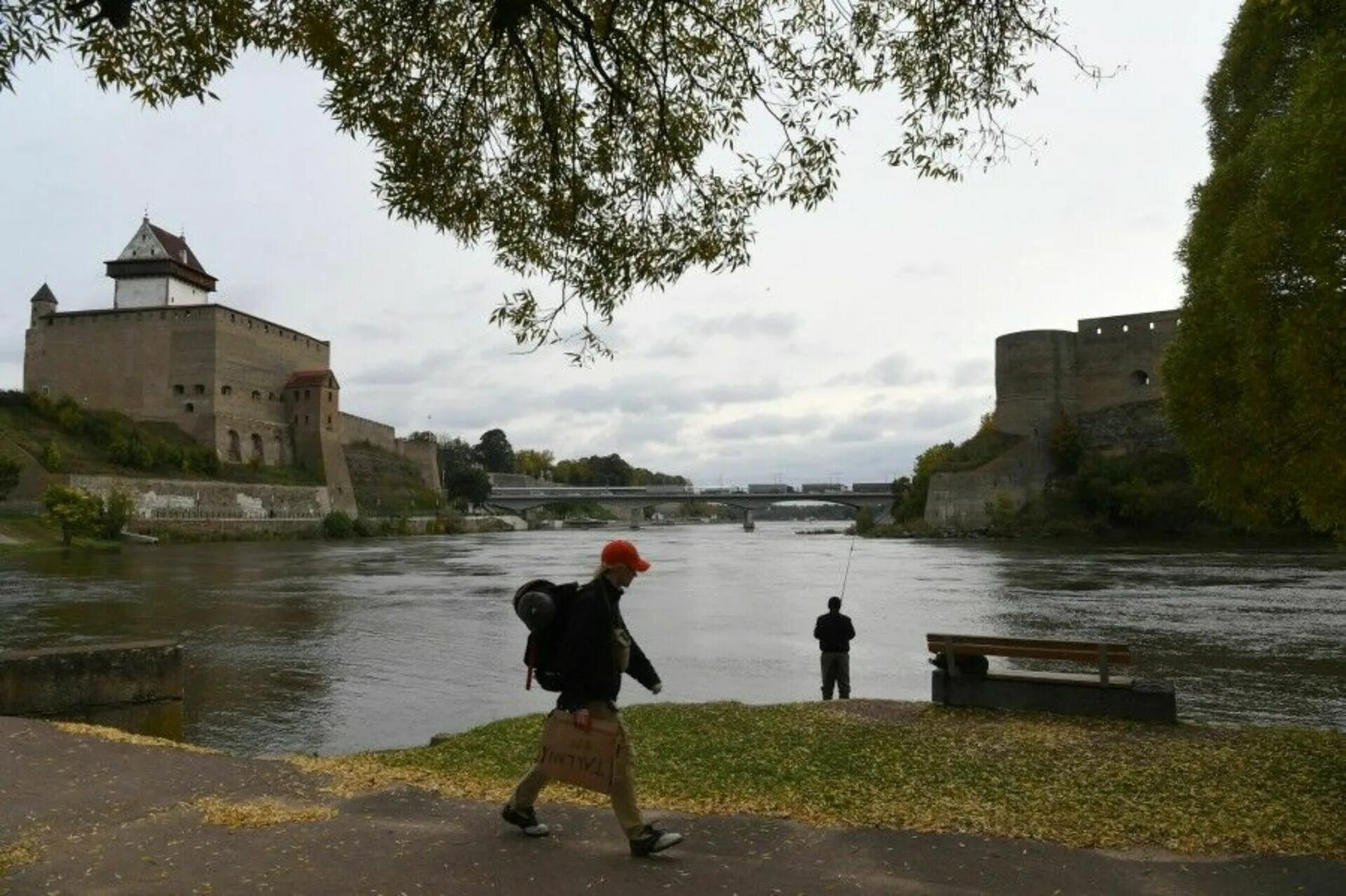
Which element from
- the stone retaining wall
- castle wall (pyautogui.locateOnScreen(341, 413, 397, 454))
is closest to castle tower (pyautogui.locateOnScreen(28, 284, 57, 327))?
castle wall (pyautogui.locateOnScreen(341, 413, 397, 454))

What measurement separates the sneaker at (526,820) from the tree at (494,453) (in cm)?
14273

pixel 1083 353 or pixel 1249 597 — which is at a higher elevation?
pixel 1083 353

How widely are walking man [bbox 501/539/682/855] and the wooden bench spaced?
473 centimetres

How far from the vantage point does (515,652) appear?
17141 mm

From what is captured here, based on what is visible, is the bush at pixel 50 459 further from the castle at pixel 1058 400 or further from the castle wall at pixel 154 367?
the castle at pixel 1058 400

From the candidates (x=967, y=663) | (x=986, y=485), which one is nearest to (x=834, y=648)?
(x=967, y=663)

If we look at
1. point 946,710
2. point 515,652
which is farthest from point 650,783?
point 515,652

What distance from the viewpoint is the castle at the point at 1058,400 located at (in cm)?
7275

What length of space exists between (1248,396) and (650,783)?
219 inches

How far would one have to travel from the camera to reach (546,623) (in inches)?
183

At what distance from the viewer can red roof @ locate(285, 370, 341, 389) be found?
8550 cm

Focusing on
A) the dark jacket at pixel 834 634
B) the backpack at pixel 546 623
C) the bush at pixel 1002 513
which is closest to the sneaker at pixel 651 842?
the backpack at pixel 546 623

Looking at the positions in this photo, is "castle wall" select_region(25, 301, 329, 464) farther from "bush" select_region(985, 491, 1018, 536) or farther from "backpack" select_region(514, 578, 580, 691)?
"backpack" select_region(514, 578, 580, 691)

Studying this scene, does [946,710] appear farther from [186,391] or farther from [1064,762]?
[186,391]
